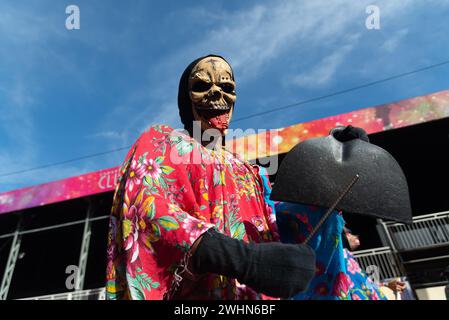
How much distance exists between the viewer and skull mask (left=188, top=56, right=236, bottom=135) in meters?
1.51

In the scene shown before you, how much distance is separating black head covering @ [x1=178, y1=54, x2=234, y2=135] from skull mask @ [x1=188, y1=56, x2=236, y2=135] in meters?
0.04

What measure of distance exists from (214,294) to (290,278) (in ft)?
1.03

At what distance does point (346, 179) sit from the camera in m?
1.02

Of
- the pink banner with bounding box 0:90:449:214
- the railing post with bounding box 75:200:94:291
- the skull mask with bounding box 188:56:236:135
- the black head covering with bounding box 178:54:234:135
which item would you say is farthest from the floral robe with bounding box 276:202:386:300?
the railing post with bounding box 75:200:94:291

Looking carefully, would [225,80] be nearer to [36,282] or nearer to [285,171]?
[285,171]

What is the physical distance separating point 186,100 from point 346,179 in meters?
0.88

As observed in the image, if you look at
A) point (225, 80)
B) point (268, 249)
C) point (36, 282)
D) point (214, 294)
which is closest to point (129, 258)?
point (214, 294)

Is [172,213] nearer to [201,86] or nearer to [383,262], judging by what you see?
[201,86]

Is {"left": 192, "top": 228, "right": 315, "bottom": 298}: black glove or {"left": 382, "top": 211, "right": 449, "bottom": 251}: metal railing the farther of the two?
{"left": 382, "top": 211, "right": 449, "bottom": 251}: metal railing

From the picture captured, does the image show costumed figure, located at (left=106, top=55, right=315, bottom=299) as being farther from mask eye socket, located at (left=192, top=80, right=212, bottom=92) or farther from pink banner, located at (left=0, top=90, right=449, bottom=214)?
pink banner, located at (left=0, top=90, right=449, bottom=214)

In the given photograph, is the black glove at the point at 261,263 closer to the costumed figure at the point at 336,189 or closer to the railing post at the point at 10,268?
the costumed figure at the point at 336,189

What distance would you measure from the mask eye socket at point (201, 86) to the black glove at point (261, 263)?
881 mm

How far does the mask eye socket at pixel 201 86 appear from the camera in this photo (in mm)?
1526

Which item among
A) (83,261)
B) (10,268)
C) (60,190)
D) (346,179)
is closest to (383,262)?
(83,261)
